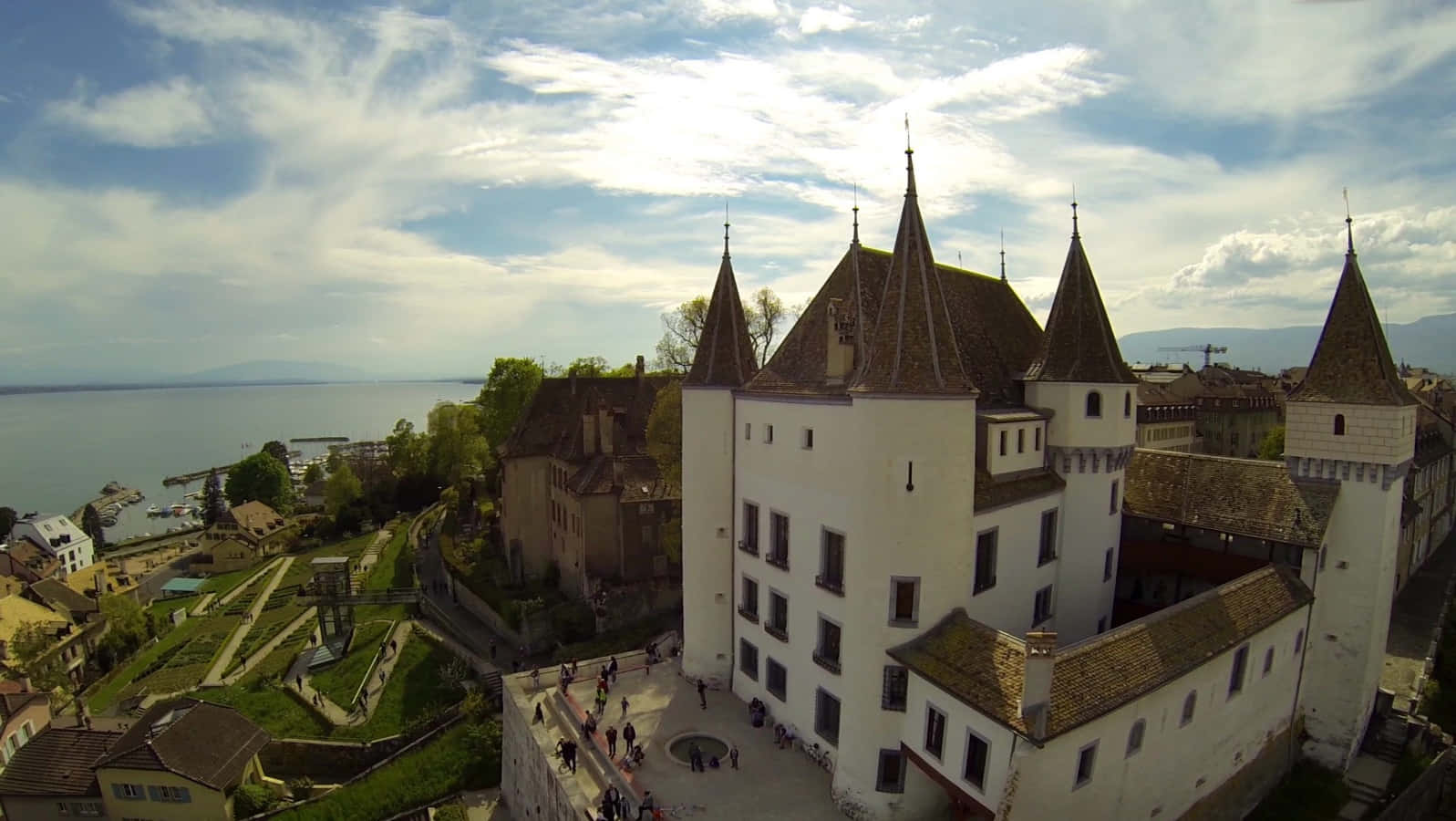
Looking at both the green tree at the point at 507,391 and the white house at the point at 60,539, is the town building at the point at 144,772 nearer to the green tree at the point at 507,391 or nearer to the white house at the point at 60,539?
the green tree at the point at 507,391

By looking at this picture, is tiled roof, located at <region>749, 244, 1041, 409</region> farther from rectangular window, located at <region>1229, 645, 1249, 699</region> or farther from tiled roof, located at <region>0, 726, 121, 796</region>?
tiled roof, located at <region>0, 726, 121, 796</region>

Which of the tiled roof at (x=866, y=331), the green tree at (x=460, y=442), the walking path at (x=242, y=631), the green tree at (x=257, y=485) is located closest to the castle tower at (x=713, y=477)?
the tiled roof at (x=866, y=331)

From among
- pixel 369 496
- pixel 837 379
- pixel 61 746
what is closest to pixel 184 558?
pixel 369 496

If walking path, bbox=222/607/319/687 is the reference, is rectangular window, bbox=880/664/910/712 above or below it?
above

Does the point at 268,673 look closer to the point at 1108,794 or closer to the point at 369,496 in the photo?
the point at 369,496

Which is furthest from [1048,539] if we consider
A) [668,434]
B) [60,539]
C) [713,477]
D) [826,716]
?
[60,539]

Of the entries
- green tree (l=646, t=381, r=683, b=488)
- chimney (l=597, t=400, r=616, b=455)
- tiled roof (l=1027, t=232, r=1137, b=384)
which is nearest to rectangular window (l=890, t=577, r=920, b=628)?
tiled roof (l=1027, t=232, r=1137, b=384)
